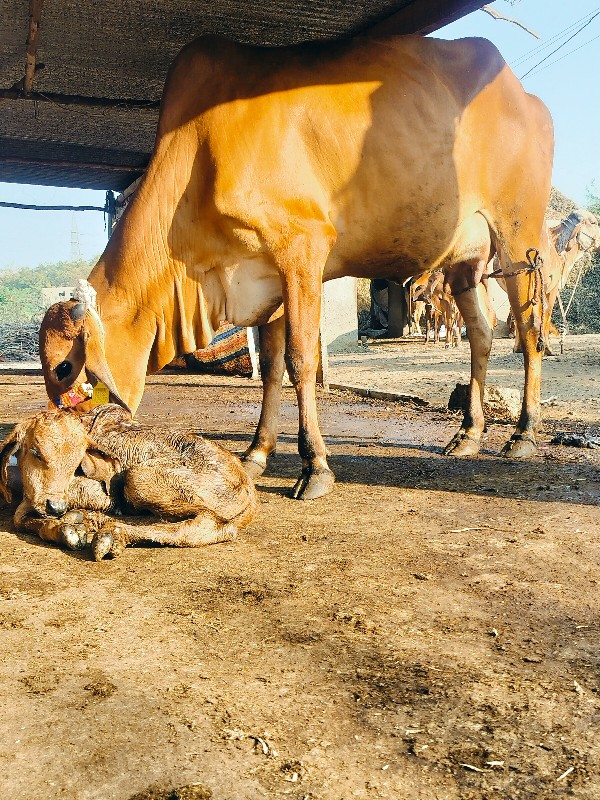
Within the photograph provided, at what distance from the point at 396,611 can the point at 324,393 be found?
8.34m

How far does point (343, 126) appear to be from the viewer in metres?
5.67

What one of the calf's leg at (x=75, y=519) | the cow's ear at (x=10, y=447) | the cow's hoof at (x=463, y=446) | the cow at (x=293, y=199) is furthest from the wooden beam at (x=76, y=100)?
the calf's leg at (x=75, y=519)

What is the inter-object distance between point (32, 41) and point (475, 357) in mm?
4642

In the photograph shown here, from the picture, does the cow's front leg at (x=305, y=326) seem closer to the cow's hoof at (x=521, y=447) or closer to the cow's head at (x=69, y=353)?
the cow's head at (x=69, y=353)

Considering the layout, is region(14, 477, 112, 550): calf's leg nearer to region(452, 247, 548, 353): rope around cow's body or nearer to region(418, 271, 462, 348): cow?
region(452, 247, 548, 353): rope around cow's body

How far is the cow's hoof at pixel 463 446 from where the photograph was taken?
6.54m

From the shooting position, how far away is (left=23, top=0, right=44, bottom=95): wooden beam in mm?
6678

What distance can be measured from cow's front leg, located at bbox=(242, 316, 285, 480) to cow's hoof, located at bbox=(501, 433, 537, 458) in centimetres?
175

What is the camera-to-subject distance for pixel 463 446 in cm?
658

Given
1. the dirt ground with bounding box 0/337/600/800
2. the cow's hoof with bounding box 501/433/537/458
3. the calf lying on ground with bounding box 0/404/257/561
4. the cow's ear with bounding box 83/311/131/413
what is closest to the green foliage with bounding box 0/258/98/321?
the cow's hoof with bounding box 501/433/537/458

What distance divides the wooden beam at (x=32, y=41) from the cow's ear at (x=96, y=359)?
296 cm

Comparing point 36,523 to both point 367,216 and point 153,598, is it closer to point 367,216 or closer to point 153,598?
point 153,598

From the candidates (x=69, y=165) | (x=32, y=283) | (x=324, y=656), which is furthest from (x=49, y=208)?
(x=32, y=283)

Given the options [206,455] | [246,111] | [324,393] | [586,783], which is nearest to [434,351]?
[324,393]
